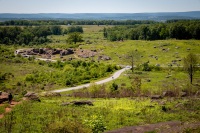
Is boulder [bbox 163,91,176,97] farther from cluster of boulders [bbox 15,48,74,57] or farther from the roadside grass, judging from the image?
cluster of boulders [bbox 15,48,74,57]

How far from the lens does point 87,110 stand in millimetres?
37062

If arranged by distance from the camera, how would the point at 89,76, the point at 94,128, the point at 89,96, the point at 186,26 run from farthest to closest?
the point at 186,26
the point at 89,76
the point at 89,96
the point at 94,128

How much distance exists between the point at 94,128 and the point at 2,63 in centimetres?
8759

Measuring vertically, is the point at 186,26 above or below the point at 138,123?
above

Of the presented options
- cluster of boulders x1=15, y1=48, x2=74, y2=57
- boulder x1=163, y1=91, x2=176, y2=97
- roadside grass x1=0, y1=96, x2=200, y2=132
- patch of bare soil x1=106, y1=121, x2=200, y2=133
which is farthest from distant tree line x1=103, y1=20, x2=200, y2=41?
patch of bare soil x1=106, y1=121, x2=200, y2=133

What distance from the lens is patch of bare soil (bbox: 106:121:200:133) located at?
28.7 meters

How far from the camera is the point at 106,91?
56969mm

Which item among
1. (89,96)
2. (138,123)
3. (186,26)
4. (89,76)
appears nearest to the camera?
(138,123)

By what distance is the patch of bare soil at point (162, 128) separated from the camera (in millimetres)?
28708

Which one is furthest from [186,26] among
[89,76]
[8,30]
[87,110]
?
[8,30]

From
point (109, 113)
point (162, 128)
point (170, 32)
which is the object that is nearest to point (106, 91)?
point (109, 113)

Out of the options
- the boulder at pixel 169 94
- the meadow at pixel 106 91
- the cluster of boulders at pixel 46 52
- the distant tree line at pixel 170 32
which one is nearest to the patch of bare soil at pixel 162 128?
the meadow at pixel 106 91

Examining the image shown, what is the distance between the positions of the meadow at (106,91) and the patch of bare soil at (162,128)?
2.05 metres

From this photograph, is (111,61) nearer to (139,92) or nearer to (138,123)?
(139,92)
